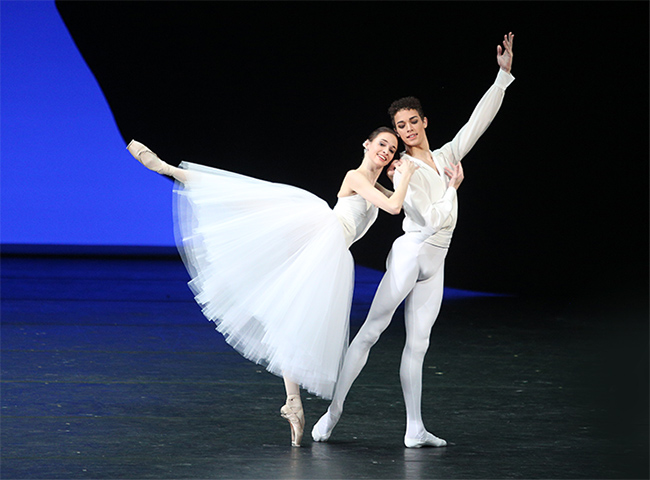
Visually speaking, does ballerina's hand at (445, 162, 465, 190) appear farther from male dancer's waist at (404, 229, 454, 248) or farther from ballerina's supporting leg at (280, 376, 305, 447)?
ballerina's supporting leg at (280, 376, 305, 447)

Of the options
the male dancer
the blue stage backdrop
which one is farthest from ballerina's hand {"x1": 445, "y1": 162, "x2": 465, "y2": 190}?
the blue stage backdrop

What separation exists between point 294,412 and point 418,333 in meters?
0.47

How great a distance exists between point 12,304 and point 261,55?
3.37m

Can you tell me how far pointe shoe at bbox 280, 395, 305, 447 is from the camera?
103 inches

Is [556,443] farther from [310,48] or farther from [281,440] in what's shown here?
[310,48]

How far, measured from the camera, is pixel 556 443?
2.71m

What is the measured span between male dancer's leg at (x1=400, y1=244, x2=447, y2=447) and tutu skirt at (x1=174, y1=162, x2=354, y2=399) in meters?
0.22

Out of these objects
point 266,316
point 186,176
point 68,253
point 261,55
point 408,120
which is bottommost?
point 68,253

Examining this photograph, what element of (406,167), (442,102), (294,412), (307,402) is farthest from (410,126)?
(442,102)

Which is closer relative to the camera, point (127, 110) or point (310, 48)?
point (310, 48)

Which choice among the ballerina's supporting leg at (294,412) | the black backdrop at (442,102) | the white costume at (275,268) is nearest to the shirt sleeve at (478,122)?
the white costume at (275,268)

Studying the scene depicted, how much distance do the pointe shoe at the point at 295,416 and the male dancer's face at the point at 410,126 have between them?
912 millimetres

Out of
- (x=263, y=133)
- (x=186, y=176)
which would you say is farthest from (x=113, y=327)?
(x=263, y=133)

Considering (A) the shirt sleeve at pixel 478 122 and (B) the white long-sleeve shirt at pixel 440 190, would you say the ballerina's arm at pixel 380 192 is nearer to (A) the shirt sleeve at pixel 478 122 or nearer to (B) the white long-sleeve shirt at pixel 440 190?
(B) the white long-sleeve shirt at pixel 440 190
